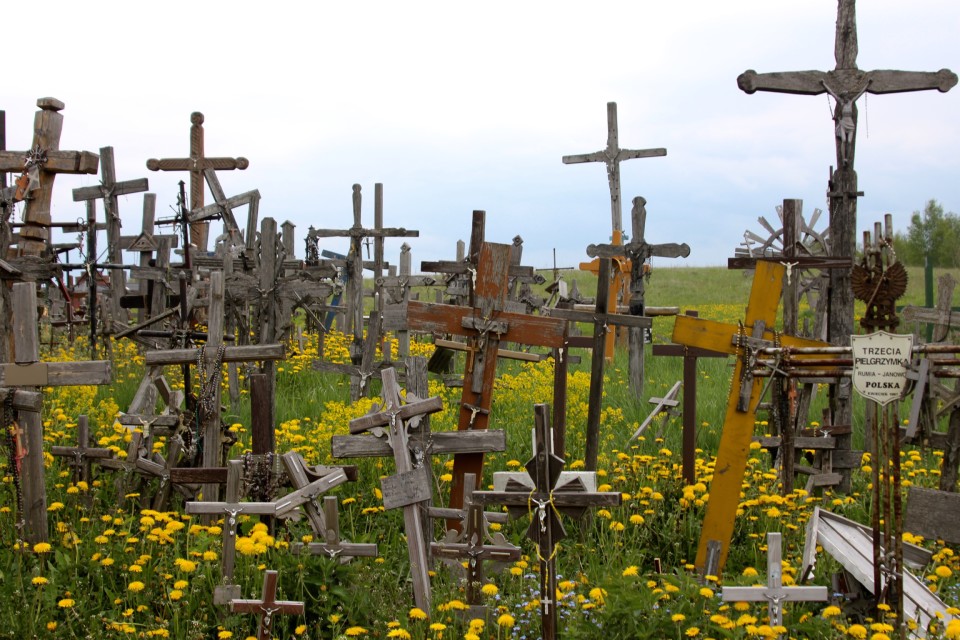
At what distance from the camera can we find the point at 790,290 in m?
10.7

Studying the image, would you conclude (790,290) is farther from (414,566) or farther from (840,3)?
(414,566)

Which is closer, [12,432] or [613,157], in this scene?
[12,432]

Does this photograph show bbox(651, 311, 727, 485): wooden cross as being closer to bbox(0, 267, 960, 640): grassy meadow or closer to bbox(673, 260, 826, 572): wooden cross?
bbox(0, 267, 960, 640): grassy meadow

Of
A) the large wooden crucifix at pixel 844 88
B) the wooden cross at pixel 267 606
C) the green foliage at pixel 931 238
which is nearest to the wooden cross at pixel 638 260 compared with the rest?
the large wooden crucifix at pixel 844 88

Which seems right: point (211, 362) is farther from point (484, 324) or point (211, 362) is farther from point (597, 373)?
point (597, 373)

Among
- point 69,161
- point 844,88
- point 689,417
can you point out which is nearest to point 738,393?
point 689,417

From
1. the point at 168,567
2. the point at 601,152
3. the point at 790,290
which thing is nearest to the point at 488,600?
the point at 168,567

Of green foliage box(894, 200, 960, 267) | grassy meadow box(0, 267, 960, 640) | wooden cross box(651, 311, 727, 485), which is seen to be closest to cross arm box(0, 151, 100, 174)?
grassy meadow box(0, 267, 960, 640)

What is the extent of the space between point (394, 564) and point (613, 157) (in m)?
17.1

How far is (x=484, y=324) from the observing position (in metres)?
7.95

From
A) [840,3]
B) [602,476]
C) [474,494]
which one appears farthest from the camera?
[840,3]

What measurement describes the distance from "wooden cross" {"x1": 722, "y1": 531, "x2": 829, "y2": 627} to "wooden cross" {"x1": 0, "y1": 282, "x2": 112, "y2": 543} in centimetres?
476

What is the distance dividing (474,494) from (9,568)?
146 inches

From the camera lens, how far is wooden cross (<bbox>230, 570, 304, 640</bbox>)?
5539 mm
